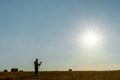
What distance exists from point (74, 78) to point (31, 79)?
5.87 meters

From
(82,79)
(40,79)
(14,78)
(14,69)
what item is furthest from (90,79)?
(14,69)

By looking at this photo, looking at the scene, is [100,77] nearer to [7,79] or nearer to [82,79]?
[82,79]

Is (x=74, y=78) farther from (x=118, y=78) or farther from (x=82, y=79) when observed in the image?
(x=118, y=78)

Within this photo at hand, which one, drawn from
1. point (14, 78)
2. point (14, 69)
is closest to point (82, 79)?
point (14, 78)

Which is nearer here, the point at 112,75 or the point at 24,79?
the point at 24,79

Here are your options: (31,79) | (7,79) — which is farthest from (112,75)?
(7,79)

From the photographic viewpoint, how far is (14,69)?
5675 centimetres

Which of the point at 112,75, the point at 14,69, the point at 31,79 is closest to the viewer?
the point at 31,79

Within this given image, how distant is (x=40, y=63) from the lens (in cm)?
4069

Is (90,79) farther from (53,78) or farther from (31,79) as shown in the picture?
(31,79)

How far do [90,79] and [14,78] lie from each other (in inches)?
412

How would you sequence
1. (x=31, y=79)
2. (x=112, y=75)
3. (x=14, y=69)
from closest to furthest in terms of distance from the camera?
(x=31, y=79) → (x=112, y=75) → (x=14, y=69)

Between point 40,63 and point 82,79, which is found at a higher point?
point 40,63

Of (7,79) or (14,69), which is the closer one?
(7,79)
